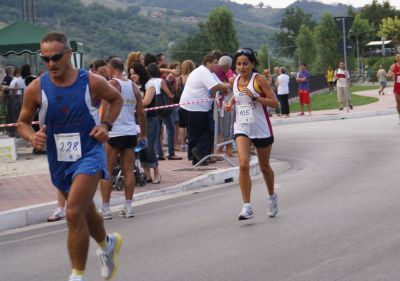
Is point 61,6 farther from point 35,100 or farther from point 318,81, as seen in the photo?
point 35,100

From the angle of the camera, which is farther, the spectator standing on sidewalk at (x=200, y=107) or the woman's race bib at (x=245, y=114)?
the spectator standing on sidewalk at (x=200, y=107)

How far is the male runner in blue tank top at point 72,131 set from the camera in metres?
6.91

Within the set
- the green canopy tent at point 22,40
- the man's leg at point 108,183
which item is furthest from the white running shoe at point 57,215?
the green canopy tent at point 22,40

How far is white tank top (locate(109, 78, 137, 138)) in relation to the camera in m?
11.2

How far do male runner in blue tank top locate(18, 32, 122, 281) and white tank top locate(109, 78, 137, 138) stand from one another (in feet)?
12.6

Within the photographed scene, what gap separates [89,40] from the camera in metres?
138

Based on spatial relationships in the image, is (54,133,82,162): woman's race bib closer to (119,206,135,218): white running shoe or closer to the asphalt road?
the asphalt road

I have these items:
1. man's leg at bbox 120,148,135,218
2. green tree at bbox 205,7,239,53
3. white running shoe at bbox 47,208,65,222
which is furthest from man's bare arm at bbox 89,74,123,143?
green tree at bbox 205,7,239,53

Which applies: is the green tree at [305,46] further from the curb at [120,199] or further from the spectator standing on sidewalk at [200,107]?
the spectator standing on sidewalk at [200,107]

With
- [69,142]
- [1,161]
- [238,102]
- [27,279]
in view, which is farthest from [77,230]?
[1,161]

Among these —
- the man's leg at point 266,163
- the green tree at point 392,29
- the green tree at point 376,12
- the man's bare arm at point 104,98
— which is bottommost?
the man's leg at point 266,163

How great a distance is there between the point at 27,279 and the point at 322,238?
2674 mm

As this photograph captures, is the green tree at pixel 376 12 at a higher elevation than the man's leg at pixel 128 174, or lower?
higher

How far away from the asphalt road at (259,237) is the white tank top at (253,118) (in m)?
0.91
